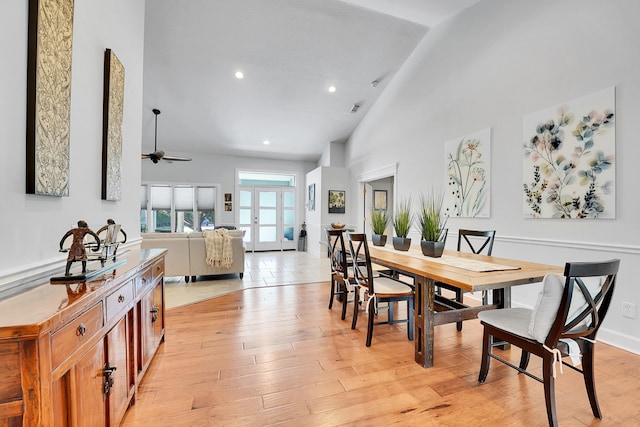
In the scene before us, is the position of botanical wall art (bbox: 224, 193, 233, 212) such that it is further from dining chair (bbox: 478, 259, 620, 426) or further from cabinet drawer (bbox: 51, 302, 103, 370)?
dining chair (bbox: 478, 259, 620, 426)

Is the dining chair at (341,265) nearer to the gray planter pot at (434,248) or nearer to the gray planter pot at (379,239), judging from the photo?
the gray planter pot at (379,239)

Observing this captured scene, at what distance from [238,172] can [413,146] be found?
5.08m

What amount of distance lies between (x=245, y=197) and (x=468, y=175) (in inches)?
237

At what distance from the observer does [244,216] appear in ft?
26.6

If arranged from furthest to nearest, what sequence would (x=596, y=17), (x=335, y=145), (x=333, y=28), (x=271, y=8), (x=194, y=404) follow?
(x=335, y=145) → (x=333, y=28) → (x=271, y=8) → (x=596, y=17) → (x=194, y=404)

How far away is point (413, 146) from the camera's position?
189 inches

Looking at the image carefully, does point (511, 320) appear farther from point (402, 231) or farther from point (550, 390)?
point (402, 231)

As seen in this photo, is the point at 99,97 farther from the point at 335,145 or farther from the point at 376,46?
the point at 335,145

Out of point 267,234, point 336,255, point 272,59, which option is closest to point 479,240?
point 336,255

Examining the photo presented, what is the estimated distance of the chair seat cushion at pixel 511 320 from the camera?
1.57 meters

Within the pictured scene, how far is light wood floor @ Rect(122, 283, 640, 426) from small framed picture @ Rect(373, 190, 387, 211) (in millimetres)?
4236

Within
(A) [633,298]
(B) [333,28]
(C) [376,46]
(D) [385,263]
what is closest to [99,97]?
(D) [385,263]

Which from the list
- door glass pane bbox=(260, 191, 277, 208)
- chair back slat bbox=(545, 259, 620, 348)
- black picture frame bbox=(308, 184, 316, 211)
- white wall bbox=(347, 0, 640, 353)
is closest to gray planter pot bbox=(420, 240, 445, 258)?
chair back slat bbox=(545, 259, 620, 348)

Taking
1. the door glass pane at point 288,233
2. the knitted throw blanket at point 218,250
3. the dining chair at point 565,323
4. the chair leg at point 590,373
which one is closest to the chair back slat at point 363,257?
the dining chair at point 565,323
